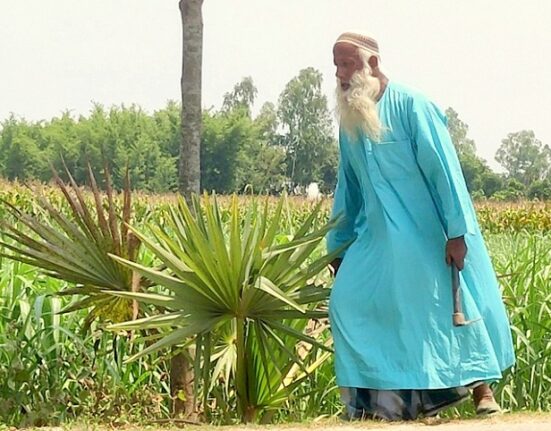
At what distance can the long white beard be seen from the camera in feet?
13.2

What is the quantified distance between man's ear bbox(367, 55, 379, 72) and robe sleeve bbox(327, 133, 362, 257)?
35cm

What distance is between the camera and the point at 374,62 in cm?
420

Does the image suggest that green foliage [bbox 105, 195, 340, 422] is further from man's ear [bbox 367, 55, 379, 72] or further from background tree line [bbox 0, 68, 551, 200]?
background tree line [bbox 0, 68, 551, 200]

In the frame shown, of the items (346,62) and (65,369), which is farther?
(65,369)

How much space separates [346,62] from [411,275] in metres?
0.93

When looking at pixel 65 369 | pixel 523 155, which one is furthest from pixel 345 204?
pixel 523 155

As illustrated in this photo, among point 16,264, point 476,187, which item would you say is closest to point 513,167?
point 476,187

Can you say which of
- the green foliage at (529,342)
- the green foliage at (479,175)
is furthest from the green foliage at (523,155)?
the green foliage at (529,342)

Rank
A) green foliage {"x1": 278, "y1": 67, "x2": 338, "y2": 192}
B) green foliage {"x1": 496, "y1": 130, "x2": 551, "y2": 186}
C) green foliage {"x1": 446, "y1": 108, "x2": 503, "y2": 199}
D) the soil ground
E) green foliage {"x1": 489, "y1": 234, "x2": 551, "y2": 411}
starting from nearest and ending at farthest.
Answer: the soil ground < green foliage {"x1": 489, "y1": 234, "x2": 551, "y2": 411} < green foliage {"x1": 278, "y1": 67, "x2": 338, "y2": 192} < green foliage {"x1": 446, "y1": 108, "x2": 503, "y2": 199} < green foliage {"x1": 496, "y1": 130, "x2": 551, "y2": 186}

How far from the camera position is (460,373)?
157 inches

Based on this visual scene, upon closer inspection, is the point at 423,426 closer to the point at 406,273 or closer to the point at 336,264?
the point at 406,273

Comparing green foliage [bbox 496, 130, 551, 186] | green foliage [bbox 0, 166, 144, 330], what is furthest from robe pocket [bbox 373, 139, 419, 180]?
green foliage [bbox 496, 130, 551, 186]

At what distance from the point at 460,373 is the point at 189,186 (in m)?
1.75

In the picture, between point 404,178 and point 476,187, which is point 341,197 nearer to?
point 404,178
